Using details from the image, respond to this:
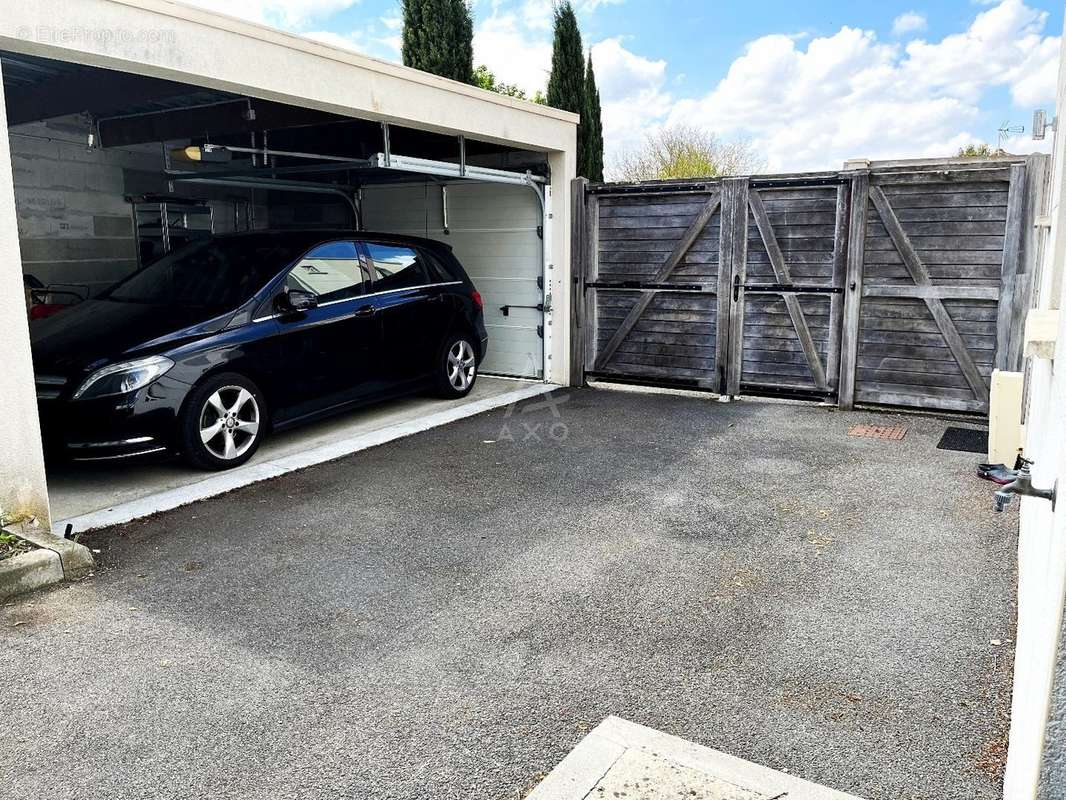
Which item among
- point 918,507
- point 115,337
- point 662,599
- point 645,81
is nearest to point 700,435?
point 918,507

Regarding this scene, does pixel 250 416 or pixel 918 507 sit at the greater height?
pixel 250 416

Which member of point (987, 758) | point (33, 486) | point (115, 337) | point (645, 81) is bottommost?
point (987, 758)

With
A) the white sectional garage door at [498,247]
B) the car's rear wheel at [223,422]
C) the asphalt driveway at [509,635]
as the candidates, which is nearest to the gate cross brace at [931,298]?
the asphalt driveway at [509,635]

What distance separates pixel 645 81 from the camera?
25.3 meters

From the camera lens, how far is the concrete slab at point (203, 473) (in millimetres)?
5125

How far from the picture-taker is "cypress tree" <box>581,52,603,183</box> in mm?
18406

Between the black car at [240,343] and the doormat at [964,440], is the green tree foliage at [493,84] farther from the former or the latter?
the doormat at [964,440]

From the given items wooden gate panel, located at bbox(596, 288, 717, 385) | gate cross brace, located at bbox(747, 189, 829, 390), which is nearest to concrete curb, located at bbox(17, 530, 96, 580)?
wooden gate panel, located at bbox(596, 288, 717, 385)

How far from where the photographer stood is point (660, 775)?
247 centimetres

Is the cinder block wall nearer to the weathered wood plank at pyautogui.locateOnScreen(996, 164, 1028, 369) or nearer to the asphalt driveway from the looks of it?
the asphalt driveway

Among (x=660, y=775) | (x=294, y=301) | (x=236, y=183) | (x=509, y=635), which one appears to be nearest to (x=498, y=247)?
(x=236, y=183)

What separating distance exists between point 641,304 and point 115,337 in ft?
16.7

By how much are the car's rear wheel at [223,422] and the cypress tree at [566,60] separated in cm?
1432

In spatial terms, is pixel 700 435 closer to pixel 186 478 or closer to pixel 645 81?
pixel 186 478
